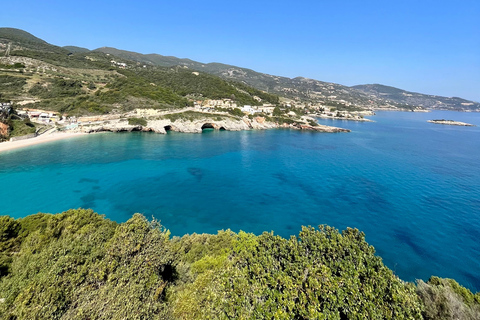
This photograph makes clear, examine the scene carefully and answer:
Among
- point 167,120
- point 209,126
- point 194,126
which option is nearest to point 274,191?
point 194,126

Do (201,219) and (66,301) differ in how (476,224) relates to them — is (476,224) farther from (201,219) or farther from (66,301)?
(66,301)

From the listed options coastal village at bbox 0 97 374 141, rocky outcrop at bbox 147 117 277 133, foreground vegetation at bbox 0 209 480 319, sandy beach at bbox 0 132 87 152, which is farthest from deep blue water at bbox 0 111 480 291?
rocky outcrop at bbox 147 117 277 133

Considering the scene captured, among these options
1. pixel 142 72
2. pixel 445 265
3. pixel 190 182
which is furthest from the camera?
pixel 142 72

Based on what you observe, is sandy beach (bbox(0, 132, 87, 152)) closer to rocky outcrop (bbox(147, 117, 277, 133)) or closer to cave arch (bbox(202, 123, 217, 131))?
rocky outcrop (bbox(147, 117, 277, 133))

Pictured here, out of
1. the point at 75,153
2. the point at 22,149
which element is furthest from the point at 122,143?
the point at 22,149

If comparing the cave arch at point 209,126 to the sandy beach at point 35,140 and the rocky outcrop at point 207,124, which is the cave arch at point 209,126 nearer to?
the rocky outcrop at point 207,124

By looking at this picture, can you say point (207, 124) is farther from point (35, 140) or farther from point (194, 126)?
point (35, 140)

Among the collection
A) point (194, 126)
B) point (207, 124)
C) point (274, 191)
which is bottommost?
point (274, 191)
